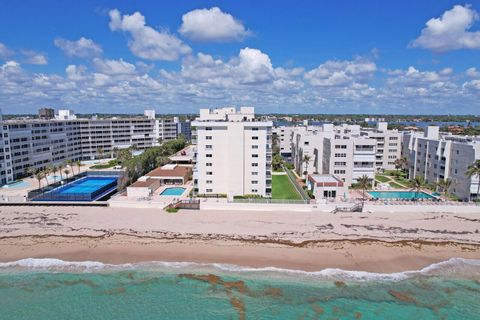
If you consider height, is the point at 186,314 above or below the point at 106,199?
below

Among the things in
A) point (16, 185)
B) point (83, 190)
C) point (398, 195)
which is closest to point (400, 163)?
point (398, 195)

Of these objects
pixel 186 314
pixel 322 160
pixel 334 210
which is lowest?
pixel 186 314

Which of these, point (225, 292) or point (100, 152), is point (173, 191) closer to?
point (225, 292)

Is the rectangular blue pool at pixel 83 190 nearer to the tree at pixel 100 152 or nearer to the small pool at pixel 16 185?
the small pool at pixel 16 185

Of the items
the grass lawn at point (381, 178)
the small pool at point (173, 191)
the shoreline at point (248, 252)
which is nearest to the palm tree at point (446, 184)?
the grass lawn at point (381, 178)

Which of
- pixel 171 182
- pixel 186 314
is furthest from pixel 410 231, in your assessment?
pixel 171 182

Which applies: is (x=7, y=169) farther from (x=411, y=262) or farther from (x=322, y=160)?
(x=411, y=262)
